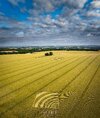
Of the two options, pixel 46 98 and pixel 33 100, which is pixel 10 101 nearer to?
pixel 33 100

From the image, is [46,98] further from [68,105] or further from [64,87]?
[64,87]

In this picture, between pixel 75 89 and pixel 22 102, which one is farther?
pixel 75 89

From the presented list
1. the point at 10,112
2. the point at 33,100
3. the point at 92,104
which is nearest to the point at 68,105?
the point at 92,104

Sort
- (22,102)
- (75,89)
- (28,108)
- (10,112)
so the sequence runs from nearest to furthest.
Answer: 1. (10,112)
2. (28,108)
3. (22,102)
4. (75,89)

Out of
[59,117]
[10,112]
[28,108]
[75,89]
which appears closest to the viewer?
[59,117]

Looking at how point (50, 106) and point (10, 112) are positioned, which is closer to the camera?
point (10, 112)

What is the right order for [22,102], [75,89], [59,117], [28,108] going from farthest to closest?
[75,89]
[22,102]
[28,108]
[59,117]

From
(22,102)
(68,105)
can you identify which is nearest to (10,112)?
(22,102)

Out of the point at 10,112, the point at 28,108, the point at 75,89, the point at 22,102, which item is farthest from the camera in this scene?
the point at 75,89

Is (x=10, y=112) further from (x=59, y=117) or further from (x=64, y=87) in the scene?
(x=64, y=87)
